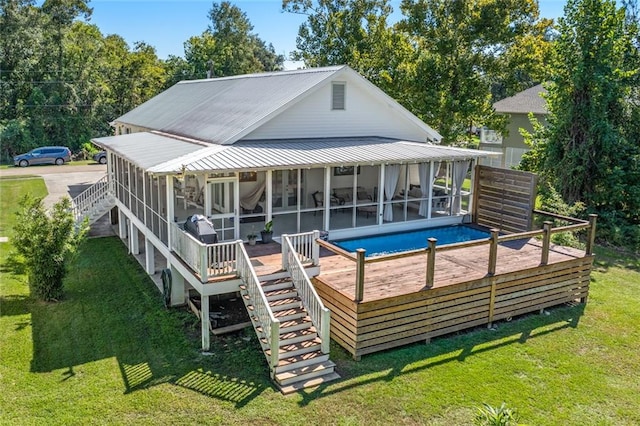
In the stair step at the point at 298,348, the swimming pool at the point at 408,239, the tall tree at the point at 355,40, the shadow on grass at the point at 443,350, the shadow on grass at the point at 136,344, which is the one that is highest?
the tall tree at the point at 355,40

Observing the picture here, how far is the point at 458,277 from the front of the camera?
12383 millimetres

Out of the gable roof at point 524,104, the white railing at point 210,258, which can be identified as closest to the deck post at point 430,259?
the white railing at point 210,258

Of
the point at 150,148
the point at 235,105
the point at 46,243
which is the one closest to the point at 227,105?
the point at 235,105

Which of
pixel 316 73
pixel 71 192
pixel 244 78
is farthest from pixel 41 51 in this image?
pixel 316 73

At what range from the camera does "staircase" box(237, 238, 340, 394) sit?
9898 mm

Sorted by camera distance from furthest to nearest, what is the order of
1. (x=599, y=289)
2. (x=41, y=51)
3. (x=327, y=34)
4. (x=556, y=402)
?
1. (x=41, y=51)
2. (x=327, y=34)
3. (x=599, y=289)
4. (x=556, y=402)

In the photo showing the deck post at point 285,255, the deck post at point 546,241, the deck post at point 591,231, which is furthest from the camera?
the deck post at point 591,231

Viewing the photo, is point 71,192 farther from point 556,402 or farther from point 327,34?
point 556,402

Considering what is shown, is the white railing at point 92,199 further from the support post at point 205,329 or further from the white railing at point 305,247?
the white railing at point 305,247

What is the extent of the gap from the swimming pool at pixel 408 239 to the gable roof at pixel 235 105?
14.8 feet

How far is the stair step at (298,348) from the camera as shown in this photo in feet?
33.4

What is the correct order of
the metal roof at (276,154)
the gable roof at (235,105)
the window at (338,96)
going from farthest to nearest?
the window at (338,96) → the gable roof at (235,105) → the metal roof at (276,154)

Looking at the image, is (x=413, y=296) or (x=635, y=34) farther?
(x=635, y=34)

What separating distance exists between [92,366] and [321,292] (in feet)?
15.9
